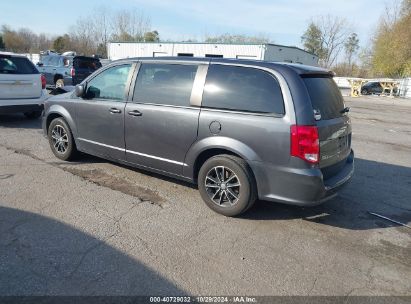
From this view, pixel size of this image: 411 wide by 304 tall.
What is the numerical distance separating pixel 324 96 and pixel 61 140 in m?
4.27

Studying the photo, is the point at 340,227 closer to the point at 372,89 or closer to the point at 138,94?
the point at 138,94

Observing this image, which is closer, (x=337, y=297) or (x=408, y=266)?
(x=337, y=297)

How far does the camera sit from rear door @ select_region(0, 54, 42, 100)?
8.03 meters

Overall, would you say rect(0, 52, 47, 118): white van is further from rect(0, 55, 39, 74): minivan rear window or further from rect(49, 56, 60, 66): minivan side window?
rect(49, 56, 60, 66): minivan side window

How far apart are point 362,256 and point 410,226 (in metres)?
1.18

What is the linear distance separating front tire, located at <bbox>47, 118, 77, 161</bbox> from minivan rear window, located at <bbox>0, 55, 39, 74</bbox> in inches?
130

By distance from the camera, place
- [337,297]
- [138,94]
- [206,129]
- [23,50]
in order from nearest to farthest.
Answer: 1. [337,297]
2. [206,129]
3. [138,94]
4. [23,50]

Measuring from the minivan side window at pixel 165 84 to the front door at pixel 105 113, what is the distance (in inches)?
11.1

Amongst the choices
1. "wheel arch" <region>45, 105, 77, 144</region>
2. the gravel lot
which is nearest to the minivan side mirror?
"wheel arch" <region>45, 105, 77, 144</region>

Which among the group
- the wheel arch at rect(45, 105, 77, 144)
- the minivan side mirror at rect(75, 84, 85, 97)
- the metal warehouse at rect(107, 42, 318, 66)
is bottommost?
the wheel arch at rect(45, 105, 77, 144)

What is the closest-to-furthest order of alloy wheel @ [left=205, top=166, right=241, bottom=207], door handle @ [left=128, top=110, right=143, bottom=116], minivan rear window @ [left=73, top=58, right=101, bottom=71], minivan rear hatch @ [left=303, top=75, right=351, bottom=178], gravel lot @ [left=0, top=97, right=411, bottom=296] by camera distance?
gravel lot @ [left=0, top=97, right=411, bottom=296]
minivan rear hatch @ [left=303, top=75, right=351, bottom=178]
alloy wheel @ [left=205, top=166, right=241, bottom=207]
door handle @ [left=128, top=110, right=143, bottom=116]
minivan rear window @ [left=73, top=58, right=101, bottom=71]

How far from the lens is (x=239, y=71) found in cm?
403

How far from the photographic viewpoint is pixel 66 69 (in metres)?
16.1

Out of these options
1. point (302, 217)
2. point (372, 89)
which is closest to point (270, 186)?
point (302, 217)
